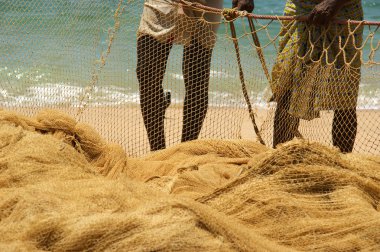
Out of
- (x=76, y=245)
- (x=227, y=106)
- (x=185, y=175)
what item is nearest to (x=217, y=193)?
(x=185, y=175)

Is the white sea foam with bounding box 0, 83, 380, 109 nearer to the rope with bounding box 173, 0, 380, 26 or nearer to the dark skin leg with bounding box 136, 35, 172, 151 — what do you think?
the dark skin leg with bounding box 136, 35, 172, 151

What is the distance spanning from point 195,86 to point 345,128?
119 cm

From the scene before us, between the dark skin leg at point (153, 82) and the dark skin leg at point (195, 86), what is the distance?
178 millimetres

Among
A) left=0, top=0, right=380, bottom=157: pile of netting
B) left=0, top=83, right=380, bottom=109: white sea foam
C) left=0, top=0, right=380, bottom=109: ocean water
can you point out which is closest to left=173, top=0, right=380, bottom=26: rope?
left=0, top=0, right=380, bottom=157: pile of netting

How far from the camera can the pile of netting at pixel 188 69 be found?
5004mm

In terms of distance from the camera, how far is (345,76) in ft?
16.1

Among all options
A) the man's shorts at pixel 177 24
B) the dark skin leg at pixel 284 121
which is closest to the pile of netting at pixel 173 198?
the dark skin leg at pixel 284 121

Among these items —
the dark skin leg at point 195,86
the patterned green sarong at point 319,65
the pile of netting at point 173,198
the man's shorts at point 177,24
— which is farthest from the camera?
the dark skin leg at point 195,86

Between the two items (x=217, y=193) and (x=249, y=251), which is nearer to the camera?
(x=249, y=251)

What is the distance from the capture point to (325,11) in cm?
475

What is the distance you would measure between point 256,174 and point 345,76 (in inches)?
66.3

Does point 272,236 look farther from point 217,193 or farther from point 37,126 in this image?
point 37,126

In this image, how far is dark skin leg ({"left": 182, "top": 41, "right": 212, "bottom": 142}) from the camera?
5426mm

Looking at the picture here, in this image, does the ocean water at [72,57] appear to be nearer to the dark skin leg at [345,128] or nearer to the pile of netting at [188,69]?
the pile of netting at [188,69]
